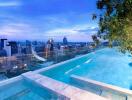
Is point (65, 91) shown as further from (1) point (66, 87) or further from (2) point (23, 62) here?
(2) point (23, 62)

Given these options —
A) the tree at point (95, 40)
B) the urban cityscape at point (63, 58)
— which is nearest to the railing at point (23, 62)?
the urban cityscape at point (63, 58)

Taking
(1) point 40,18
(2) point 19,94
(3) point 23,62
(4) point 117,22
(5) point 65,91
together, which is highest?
(1) point 40,18

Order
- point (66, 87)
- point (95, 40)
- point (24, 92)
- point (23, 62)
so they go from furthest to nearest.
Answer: point (23, 62) → point (24, 92) → point (66, 87) → point (95, 40)

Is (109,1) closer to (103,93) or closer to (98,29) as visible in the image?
(98,29)

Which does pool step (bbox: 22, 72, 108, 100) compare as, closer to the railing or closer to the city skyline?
the railing

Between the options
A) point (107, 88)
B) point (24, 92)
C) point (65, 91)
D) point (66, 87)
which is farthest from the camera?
point (107, 88)

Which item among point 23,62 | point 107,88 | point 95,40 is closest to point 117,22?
point 95,40

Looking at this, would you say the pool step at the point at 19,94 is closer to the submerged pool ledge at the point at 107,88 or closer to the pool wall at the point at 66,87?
the pool wall at the point at 66,87
